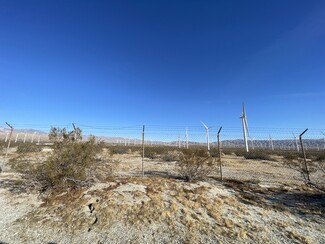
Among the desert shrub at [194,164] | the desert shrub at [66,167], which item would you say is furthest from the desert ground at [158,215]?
the desert shrub at [194,164]

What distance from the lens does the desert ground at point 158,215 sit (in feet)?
15.7

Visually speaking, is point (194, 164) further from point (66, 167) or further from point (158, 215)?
point (66, 167)

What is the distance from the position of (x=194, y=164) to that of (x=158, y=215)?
A: 6247 millimetres

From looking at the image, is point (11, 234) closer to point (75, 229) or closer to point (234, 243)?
point (75, 229)

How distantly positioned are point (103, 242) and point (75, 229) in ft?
3.51

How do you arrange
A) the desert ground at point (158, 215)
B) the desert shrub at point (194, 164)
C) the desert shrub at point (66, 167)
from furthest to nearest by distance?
the desert shrub at point (194, 164) < the desert shrub at point (66, 167) < the desert ground at point (158, 215)

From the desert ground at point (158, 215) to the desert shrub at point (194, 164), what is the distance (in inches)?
104

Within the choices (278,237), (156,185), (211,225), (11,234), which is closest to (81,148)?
(156,185)

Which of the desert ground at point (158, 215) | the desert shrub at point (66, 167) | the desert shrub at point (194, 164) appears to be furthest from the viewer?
the desert shrub at point (194, 164)

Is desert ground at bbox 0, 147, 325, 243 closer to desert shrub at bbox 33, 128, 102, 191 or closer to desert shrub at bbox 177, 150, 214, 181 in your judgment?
desert shrub at bbox 33, 128, 102, 191

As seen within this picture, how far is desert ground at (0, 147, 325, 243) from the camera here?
478 cm

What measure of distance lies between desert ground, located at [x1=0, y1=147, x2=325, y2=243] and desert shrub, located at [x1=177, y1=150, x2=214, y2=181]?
2635 mm

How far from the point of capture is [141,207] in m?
6.54

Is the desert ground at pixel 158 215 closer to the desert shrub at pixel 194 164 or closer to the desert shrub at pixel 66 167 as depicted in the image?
the desert shrub at pixel 66 167
